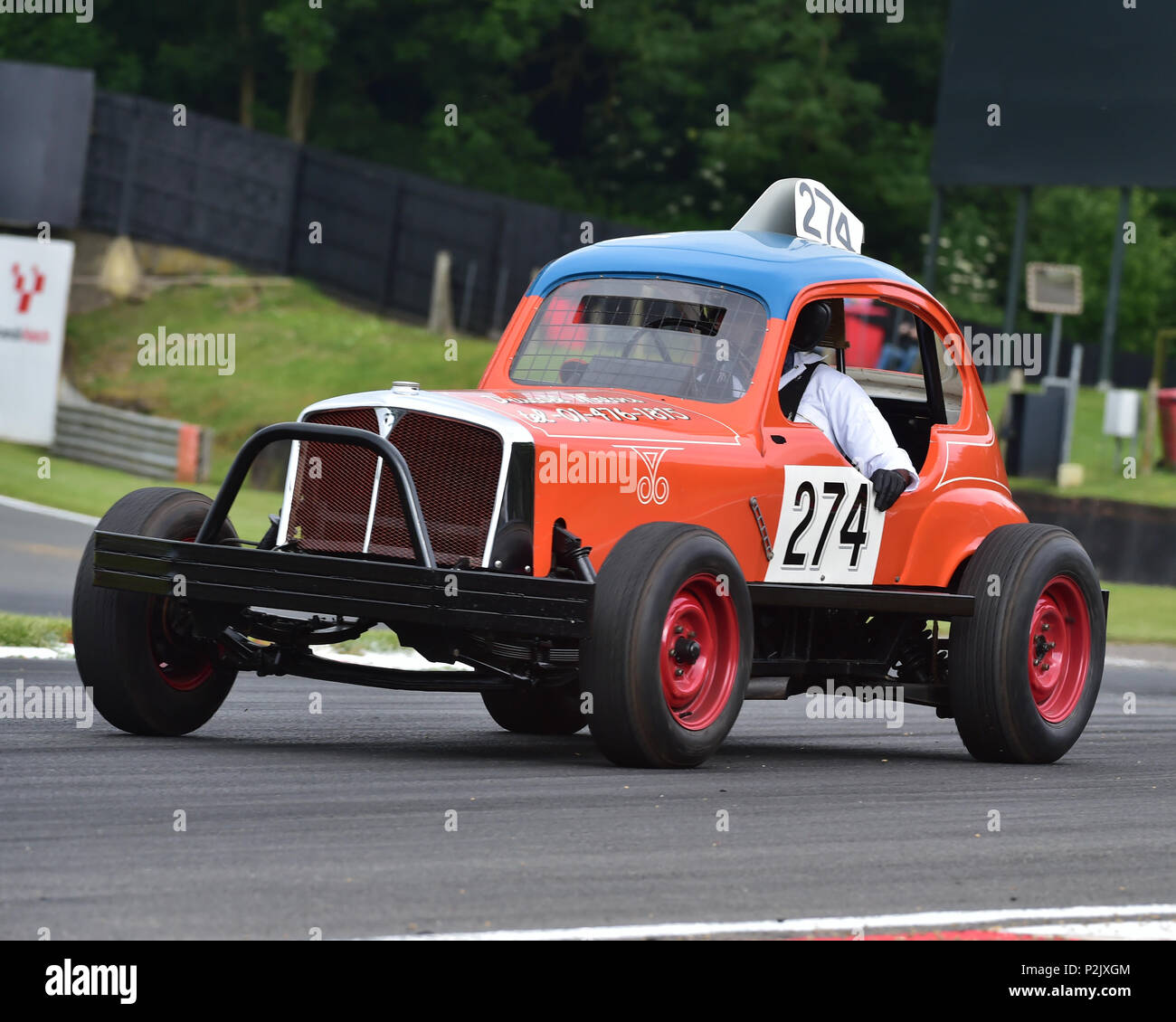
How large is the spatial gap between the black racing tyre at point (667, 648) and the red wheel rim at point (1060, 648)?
2.01 metres

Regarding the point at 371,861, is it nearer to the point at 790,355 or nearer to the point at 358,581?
the point at 358,581

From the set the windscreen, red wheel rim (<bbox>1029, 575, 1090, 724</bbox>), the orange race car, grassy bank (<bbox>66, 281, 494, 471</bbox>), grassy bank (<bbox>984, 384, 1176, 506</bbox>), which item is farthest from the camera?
grassy bank (<bbox>66, 281, 494, 471</bbox>)

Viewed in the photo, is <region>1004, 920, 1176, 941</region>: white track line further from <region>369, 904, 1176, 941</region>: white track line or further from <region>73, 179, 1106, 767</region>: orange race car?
<region>73, 179, 1106, 767</region>: orange race car

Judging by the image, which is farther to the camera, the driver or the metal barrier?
the metal barrier

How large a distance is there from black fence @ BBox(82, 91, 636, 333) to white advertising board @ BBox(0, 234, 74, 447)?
31.7 feet

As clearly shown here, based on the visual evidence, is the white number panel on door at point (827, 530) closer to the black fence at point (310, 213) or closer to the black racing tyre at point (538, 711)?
the black racing tyre at point (538, 711)

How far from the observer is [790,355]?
915 cm

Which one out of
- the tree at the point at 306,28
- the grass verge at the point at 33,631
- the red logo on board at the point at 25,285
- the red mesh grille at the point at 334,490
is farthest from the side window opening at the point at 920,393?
the tree at the point at 306,28

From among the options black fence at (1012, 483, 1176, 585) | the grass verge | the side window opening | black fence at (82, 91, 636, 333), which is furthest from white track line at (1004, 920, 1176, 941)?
black fence at (82, 91, 636, 333)

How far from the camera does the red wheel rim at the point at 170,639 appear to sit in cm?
836

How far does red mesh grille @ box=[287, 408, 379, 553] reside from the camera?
803 cm

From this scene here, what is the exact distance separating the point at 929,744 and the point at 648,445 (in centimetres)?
292

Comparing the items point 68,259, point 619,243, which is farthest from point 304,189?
Answer: point 619,243

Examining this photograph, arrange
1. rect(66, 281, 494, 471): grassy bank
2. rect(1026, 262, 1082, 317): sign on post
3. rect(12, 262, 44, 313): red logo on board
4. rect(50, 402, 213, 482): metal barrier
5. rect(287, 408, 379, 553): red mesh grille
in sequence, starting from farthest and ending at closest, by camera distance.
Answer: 1. rect(66, 281, 494, 471): grassy bank
2. rect(12, 262, 44, 313): red logo on board
3. rect(50, 402, 213, 482): metal barrier
4. rect(1026, 262, 1082, 317): sign on post
5. rect(287, 408, 379, 553): red mesh grille
